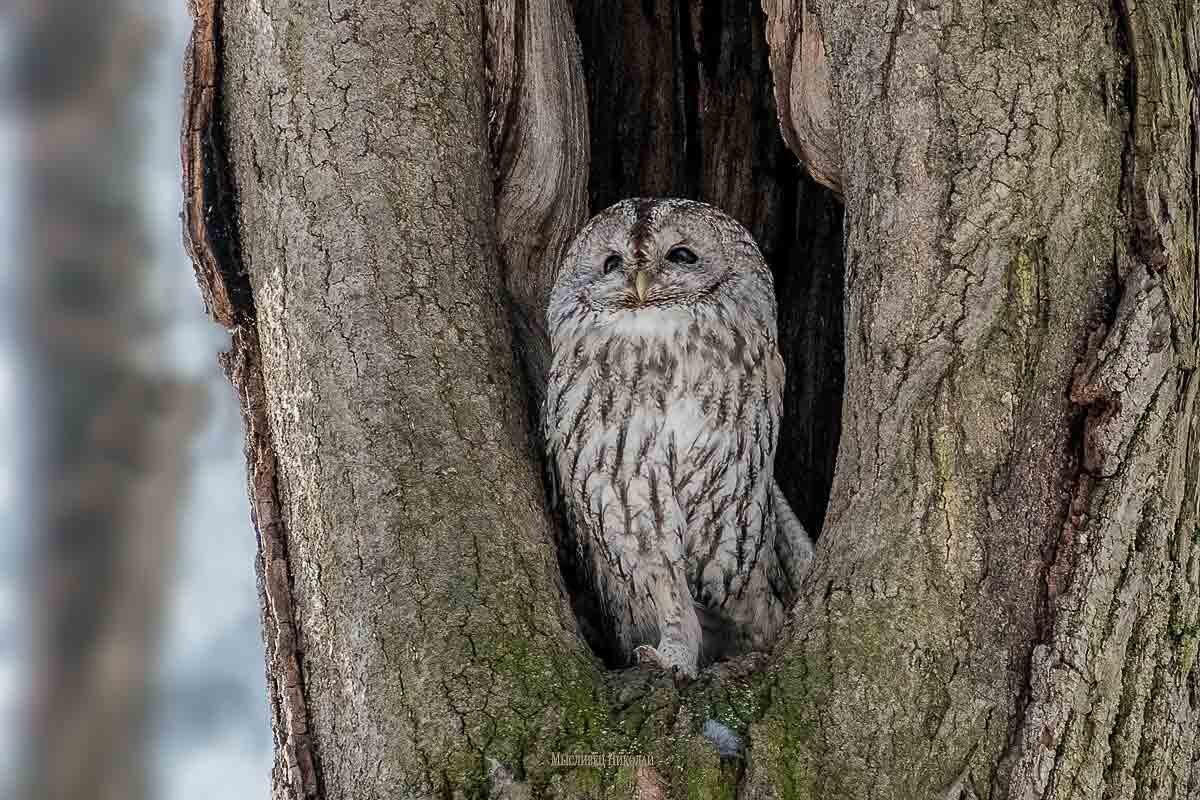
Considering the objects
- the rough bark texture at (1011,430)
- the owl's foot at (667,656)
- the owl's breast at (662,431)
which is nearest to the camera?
the rough bark texture at (1011,430)

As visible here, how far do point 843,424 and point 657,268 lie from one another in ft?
2.40

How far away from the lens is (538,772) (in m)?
1.83

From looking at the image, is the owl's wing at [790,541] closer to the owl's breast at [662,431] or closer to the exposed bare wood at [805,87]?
the owl's breast at [662,431]

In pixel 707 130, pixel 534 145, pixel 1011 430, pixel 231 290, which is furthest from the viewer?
pixel 707 130

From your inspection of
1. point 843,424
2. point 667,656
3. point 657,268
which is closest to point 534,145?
point 657,268

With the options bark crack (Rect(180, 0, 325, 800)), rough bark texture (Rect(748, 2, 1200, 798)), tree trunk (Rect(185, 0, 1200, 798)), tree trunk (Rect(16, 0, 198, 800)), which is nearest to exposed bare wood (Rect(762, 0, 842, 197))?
tree trunk (Rect(185, 0, 1200, 798))

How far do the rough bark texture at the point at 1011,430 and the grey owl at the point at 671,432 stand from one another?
1.84 feet

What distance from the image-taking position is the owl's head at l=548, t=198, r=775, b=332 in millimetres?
2766

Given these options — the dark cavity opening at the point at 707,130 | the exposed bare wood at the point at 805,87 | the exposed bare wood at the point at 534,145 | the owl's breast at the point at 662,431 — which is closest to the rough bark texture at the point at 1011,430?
the exposed bare wood at the point at 805,87

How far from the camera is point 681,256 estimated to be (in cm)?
284

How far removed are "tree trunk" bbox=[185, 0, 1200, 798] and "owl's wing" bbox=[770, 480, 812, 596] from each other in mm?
663

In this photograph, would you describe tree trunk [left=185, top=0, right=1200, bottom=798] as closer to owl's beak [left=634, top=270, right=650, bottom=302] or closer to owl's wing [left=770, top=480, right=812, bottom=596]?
owl's beak [left=634, top=270, right=650, bottom=302]

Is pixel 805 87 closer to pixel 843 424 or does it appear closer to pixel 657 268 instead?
pixel 657 268

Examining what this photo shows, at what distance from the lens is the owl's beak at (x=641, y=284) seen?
108 inches
